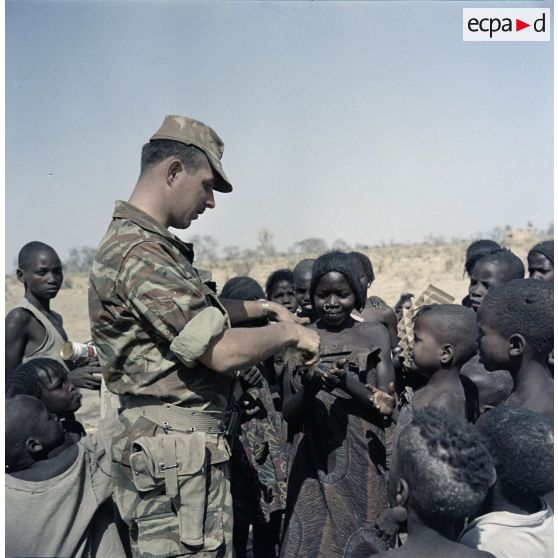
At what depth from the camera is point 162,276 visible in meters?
2.45

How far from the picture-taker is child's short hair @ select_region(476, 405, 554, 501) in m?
2.34

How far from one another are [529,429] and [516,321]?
73 centimetres

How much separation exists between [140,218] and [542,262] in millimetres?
3239

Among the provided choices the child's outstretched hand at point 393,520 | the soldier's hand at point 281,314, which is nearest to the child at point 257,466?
the soldier's hand at point 281,314

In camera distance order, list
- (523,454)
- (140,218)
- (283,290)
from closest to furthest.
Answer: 1. (523,454)
2. (140,218)
3. (283,290)

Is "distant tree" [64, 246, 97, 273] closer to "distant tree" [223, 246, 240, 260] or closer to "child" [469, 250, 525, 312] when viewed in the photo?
"distant tree" [223, 246, 240, 260]

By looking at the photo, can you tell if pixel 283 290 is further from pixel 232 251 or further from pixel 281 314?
pixel 232 251

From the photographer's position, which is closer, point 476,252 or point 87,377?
point 87,377

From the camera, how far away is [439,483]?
6.89ft

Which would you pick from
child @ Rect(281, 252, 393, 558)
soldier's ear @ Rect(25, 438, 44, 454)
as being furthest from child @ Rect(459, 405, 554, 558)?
soldier's ear @ Rect(25, 438, 44, 454)

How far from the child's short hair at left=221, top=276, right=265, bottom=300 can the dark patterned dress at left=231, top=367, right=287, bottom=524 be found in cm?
97

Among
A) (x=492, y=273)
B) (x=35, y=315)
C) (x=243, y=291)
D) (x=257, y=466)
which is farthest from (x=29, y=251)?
(x=492, y=273)

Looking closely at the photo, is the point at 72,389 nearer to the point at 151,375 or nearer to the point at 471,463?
the point at 151,375

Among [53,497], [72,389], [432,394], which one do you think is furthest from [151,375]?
[432,394]
